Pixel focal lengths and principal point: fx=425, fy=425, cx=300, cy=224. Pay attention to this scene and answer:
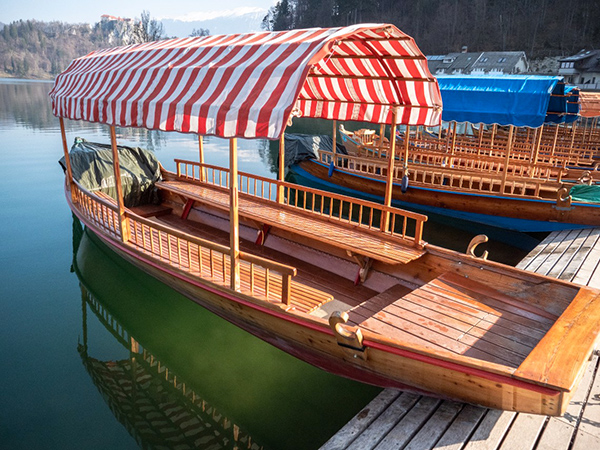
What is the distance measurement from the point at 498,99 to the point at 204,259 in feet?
26.3

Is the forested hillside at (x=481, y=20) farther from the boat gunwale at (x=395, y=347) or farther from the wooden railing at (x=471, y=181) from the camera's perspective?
the boat gunwale at (x=395, y=347)

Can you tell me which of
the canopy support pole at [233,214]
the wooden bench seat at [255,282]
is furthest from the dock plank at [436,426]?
the canopy support pole at [233,214]

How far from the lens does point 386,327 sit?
15.0ft

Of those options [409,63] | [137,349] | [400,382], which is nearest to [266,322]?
[400,382]

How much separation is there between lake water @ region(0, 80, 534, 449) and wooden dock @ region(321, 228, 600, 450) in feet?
2.91

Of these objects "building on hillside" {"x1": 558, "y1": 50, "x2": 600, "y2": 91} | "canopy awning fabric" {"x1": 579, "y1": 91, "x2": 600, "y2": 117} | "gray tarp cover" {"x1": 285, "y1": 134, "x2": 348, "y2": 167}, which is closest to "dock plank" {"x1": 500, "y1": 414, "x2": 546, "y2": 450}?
"gray tarp cover" {"x1": 285, "y1": 134, "x2": 348, "y2": 167}

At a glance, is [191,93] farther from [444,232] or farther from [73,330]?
[444,232]

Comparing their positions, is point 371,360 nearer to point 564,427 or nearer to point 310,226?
point 564,427

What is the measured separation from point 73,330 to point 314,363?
4.19 metres

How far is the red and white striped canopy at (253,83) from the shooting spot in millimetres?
3893

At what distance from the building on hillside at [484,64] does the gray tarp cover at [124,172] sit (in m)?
37.1

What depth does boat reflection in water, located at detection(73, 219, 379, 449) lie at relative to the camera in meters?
4.77

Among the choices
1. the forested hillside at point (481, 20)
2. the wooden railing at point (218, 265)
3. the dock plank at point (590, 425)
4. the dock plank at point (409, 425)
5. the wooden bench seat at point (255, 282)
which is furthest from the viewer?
the forested hillside at point (481, 20)

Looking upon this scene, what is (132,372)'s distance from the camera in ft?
19.4
